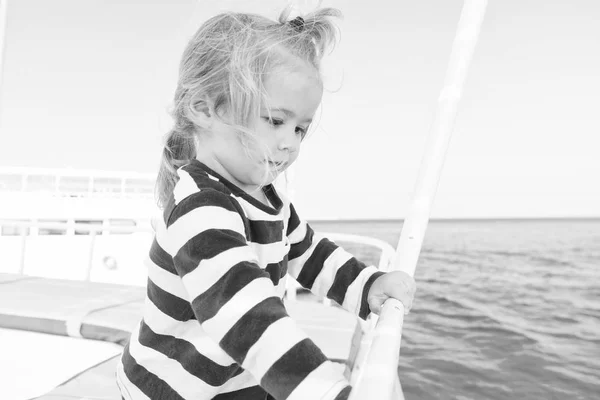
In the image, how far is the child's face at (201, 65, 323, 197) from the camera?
2.70 feet

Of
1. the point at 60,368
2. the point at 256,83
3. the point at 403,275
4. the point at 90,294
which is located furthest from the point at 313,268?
the point at 90,294

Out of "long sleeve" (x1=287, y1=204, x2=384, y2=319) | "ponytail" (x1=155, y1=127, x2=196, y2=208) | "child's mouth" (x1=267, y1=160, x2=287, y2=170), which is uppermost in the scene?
"child's mouth" (x1=267, y1=160, x2=287, y2=170)

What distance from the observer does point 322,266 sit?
3.74ft

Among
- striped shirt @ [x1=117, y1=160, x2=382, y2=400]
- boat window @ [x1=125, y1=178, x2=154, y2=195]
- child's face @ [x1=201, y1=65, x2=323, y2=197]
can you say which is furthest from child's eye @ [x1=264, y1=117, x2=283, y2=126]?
boat window @ [x1=125, y1=178, x2=154, y2=195]

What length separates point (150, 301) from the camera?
89 centimetres

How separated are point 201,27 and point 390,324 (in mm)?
651

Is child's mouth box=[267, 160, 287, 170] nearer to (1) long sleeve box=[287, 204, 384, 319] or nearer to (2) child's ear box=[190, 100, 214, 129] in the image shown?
(2) child's ear box=[190, 100, 214, 129]

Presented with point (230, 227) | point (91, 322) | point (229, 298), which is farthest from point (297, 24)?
point (91, 322)

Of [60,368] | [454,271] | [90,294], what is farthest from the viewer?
[454,271]

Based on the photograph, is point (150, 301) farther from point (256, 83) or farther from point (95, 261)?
point (95, 261)

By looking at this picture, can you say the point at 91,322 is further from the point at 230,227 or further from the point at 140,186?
the point at 140,186

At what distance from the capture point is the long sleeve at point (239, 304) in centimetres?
60

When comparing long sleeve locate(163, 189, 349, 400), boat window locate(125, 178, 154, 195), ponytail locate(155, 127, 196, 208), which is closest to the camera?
long sleeve locate(163, 189, 349, 400)

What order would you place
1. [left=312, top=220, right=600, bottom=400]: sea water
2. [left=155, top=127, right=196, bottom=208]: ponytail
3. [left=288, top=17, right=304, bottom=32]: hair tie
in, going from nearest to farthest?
[left=288, top=17, right=304, bottom=32]: hair tie → [left=155, top=127, right=196, bottom=208]: ponytail → [left=312, top=220, right=600, bottom=400]: sea water
